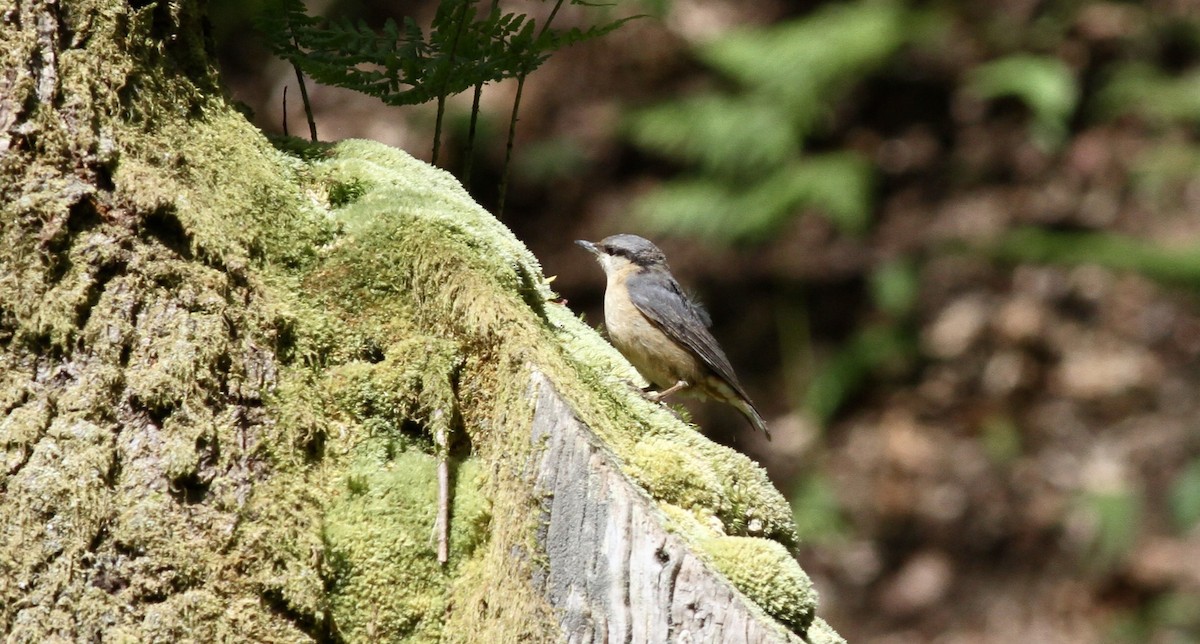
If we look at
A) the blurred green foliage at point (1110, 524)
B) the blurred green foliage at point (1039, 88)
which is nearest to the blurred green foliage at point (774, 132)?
the blurred green foliage at point (1039, 88)

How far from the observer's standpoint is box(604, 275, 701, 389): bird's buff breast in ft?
18.7

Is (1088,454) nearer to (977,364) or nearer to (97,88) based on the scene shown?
(977,364)

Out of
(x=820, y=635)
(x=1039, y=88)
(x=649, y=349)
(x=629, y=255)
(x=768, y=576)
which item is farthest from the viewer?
(x=1039, y=88)

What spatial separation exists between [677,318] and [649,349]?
0.22 metres

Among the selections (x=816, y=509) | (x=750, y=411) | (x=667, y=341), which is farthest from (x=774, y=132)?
(x=667, y=341)

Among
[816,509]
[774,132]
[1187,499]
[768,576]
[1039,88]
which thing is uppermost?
[1039,88]

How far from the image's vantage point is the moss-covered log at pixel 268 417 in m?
2.67

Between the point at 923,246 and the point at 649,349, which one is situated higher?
the point at 923,246

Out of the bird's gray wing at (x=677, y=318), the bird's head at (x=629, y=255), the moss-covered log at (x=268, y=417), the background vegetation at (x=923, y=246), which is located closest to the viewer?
the moss-covered log at (x=268, y=417)

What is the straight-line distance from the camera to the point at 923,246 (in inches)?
405

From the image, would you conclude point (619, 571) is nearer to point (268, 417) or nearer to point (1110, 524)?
point (268, 417)

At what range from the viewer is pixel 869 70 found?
1092cm

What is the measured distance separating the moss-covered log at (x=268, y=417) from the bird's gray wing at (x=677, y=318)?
2.46 m

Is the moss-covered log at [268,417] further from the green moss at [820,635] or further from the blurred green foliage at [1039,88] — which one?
the blurred green foliage at [1039,88]
